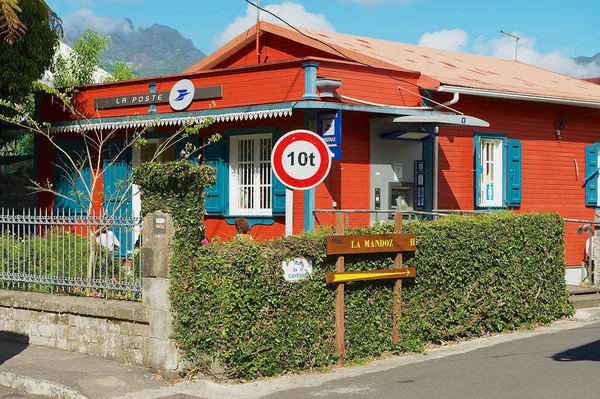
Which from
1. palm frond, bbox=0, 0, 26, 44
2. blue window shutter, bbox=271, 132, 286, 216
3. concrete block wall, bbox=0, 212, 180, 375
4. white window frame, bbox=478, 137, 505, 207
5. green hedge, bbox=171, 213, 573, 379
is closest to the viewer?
green hedge, bbox=171, 213, 573, 379

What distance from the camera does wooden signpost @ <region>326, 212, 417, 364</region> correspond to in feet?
33.3

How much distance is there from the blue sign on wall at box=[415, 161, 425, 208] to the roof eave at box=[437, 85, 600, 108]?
4.78ft

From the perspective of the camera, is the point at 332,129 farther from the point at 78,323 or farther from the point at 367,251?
the point at 78,323

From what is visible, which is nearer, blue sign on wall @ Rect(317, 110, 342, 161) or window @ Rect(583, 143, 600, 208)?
blue sign on wall @ Rect(317, 110, 342, 161)

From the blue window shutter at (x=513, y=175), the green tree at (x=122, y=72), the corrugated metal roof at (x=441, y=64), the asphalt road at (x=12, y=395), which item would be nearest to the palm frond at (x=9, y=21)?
the corrugated metal roof at (x=441, y=64)

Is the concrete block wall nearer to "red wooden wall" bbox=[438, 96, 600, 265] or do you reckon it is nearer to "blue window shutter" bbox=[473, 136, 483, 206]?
"red wooden wall" bbox=[438, 96, 600, 265]

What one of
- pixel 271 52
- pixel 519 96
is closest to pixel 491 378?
pixel 519 96

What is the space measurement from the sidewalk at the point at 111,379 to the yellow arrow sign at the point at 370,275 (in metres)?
1.00

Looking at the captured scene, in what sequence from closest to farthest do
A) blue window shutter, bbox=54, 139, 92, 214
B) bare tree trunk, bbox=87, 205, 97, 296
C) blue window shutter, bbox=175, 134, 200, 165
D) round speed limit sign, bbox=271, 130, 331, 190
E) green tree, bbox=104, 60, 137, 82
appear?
round speed limit sign, bbox=271, 130, 331, 190
bare tree trunk, bbox=87, 205, 97, 296
blue window shutter, bbox=175, 134, 200, 165
blue window shutter, bbox=54, 139, 92, 214
green tree, bbox=104, 60, 137, 82

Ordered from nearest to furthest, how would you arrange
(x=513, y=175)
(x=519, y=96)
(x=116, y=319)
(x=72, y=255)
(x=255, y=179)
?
1. (x=116, y=319)
2. (x=72, y=255)
3. (x=255, y=179)
4. (x=519, y=96)
5. (x=513, y=175)

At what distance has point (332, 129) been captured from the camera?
48.1 feet

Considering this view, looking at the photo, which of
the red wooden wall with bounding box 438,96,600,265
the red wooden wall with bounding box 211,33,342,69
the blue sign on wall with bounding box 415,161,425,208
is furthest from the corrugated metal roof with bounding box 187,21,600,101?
the blue sign on wall with bounding box 415,161,425,208

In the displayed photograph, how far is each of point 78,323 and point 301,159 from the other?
11.5 ft

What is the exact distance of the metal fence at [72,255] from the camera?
10.8 meters
